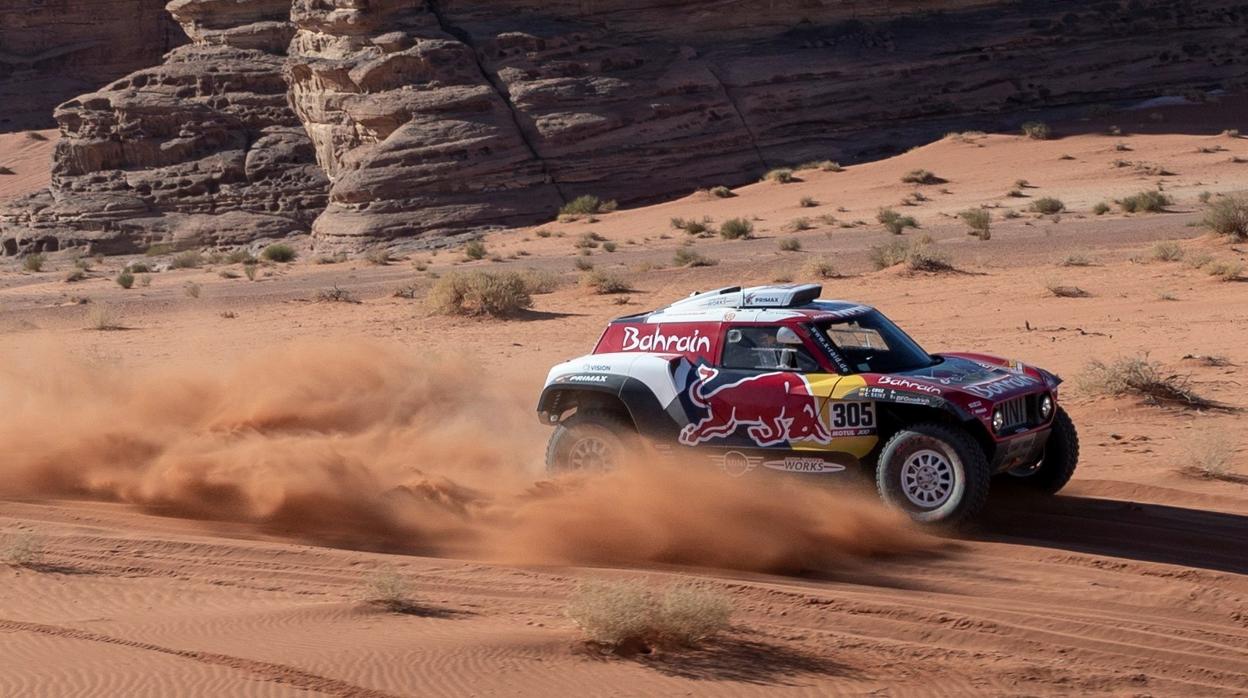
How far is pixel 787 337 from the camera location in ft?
34.7

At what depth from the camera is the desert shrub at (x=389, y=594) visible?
8227 millimetres

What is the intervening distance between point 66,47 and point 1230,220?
5634 centimetres

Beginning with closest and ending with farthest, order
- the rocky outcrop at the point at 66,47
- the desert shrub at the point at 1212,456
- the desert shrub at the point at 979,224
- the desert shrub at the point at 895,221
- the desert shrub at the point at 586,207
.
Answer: the desert shrub at the point at 1212,456
the desert shrub at the point at 979,224
the desert shrub at the point at 895,221
the desert shrub at the point at 586,207
the rocky outcrop at the point at 66,47

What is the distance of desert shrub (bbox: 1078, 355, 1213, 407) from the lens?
14.5 metres

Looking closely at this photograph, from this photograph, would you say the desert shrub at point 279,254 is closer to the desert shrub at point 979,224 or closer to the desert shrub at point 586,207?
the desert shrub at point 586,207

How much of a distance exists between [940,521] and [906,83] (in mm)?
38344

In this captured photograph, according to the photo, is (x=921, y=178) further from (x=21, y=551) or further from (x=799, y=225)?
(x=21, y=551)

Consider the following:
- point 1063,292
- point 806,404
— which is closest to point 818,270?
point 1063,292

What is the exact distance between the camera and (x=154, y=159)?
47812 millimetres

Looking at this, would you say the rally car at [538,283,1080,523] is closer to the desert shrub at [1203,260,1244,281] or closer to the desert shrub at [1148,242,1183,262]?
the desert shrub at [1203,260,1244,281]

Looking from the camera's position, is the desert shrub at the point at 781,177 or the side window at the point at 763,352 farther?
the desert shrub at the point at 781,177

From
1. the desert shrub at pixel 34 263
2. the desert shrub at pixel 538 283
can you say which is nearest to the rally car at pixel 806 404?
the desert shrub at pixel 538 283

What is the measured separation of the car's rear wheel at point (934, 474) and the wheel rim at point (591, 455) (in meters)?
2.06

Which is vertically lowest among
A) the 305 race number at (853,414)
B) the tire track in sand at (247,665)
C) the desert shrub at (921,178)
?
the tire track in sand at (247,665)
